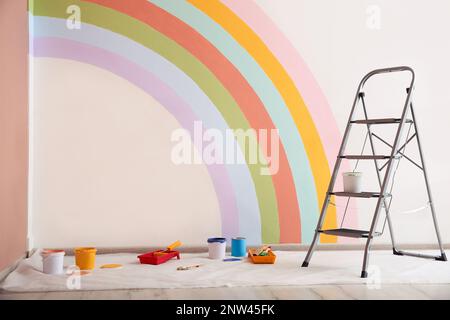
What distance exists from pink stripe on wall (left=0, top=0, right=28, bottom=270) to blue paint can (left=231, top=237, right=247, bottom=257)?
125cm

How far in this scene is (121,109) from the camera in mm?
3338

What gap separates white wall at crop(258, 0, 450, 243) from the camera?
3.47m

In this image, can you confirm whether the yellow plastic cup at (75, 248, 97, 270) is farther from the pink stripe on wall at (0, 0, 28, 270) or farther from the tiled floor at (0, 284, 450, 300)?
the tiled floor at (0, 284, 450, 300)

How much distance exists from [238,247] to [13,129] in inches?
57.1

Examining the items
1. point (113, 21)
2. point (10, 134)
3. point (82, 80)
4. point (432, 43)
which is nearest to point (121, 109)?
point (82, 80)

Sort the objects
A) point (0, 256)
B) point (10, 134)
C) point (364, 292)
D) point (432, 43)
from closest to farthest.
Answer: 1. point (364, 292)
2. point (0, 256)
3. point (10, 134)
4. point (432, 43)

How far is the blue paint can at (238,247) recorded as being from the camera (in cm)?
313

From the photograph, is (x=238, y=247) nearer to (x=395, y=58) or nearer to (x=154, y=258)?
(x=154, y=258)

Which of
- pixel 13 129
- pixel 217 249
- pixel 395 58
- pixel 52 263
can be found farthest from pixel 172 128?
pixel 395 58

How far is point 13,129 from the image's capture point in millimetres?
2709

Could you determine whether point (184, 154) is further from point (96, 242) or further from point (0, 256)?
point (0, 256)

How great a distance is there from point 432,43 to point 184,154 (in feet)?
6.16
